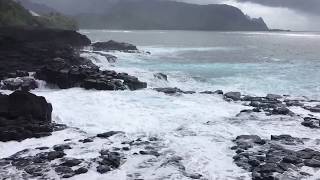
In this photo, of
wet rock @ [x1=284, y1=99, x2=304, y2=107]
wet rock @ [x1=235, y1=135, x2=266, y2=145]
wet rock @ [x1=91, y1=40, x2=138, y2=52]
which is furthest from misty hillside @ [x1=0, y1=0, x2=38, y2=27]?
wet rock @ [x1=235, y1=135, x2=266, y2=145]

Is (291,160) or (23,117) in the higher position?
(23,117)

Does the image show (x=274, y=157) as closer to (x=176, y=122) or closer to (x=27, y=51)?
(x=176, y=122)

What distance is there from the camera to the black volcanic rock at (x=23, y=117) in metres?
20.9

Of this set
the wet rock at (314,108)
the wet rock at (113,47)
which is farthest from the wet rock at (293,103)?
the wet rock at (113,47)

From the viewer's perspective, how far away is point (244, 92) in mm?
35281

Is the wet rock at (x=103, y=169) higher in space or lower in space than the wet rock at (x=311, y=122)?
lower

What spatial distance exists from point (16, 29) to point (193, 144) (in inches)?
1548

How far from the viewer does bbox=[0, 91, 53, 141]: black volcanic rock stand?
68.6ft

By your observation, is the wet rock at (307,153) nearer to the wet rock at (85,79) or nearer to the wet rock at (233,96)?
the wet rock at (233,96)

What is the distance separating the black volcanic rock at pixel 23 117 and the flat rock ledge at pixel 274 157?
9.38m

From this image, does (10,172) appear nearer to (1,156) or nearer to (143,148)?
(1,156)

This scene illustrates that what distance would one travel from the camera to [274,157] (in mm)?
18625

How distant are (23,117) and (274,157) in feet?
40.0

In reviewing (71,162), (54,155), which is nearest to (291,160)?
(71,162)
